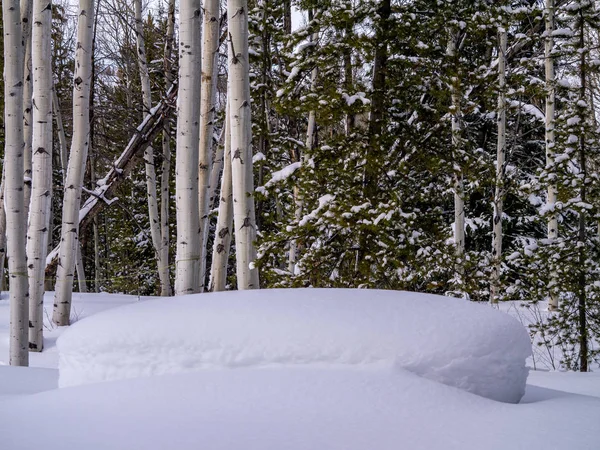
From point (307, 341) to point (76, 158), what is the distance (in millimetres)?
5355

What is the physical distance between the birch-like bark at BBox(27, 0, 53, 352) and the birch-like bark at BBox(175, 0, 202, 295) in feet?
5.06

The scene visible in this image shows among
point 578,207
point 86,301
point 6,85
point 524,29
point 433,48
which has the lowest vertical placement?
point 86,301

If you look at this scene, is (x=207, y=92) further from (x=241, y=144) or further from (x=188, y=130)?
(x=188, y=130)

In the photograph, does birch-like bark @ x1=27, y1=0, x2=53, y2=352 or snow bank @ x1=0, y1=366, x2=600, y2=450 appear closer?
snow bank @ x1=0, y1=366, x2=600, y2=450

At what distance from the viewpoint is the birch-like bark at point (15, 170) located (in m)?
4.51

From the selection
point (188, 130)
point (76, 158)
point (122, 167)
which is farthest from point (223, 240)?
point (122, 167)

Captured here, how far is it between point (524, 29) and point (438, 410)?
13.2 m

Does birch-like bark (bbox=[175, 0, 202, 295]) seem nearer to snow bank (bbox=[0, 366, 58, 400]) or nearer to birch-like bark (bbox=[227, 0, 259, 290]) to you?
birch-like bark (bbox=[227, 0, 259, 290])

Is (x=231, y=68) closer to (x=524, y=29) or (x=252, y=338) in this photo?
(x=252, y=338)

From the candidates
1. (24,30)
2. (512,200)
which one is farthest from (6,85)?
(512,200)

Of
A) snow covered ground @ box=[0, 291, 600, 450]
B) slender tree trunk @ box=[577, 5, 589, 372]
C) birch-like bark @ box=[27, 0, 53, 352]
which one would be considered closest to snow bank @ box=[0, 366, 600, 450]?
snow covered ground @ box=[0, 291, 600, 450]

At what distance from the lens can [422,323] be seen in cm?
230

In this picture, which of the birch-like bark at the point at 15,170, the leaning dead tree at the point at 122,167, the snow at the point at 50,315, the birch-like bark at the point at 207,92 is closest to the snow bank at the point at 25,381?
the birch-like bark at the point at 15,170

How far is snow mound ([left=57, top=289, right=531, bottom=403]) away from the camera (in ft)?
7.06
